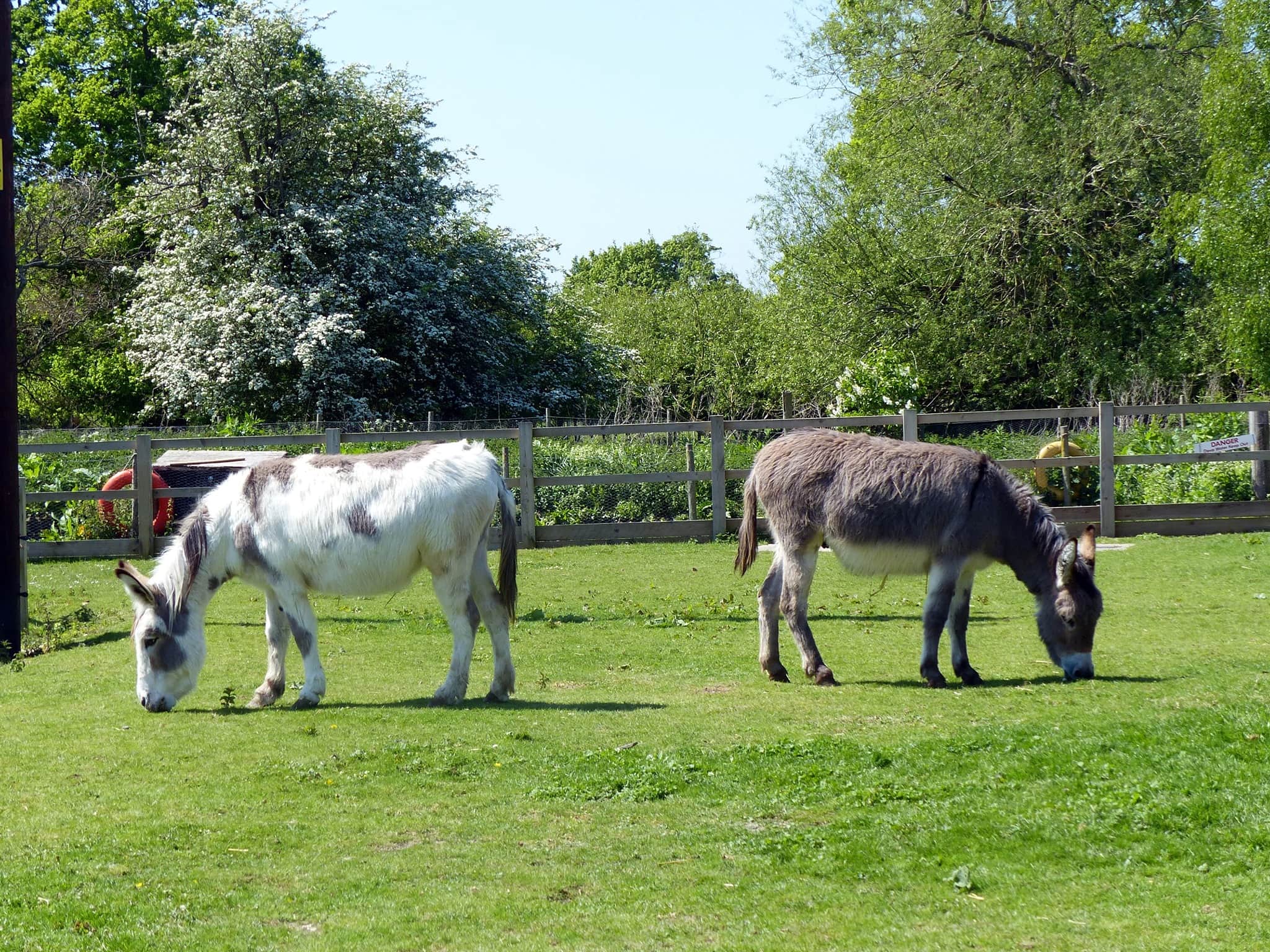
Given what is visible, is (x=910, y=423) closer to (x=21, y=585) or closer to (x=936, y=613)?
(x=936, y=613)

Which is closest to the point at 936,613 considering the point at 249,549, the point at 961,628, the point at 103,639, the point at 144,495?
the point at 961,628

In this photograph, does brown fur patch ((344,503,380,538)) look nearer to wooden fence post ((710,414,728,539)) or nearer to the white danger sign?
wooden fence post ((710,414,728,539))

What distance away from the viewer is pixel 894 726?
24.6 feet

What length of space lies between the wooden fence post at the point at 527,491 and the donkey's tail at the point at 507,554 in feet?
30.5

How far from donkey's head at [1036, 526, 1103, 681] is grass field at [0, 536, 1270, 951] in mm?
226

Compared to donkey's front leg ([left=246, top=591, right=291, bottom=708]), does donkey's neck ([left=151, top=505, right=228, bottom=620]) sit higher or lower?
higher

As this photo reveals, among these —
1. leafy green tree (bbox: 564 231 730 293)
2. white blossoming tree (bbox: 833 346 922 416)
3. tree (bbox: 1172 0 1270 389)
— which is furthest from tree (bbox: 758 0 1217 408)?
leafy green tree (bbox: 564 231 730 293)

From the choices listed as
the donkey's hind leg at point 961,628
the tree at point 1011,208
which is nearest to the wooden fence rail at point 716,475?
the donkey's hind leg at point 961,628

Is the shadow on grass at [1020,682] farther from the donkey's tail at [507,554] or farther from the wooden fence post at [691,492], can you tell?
the wooden fence post at [691,492]

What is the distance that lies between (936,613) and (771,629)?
1.15m

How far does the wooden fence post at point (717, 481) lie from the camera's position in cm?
1825

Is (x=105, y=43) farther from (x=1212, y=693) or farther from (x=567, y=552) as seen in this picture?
(x=1212, y=693)

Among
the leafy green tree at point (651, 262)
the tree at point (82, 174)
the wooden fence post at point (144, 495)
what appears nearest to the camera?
the wooden fence post at point (144, 495)

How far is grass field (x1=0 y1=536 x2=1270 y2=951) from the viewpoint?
4.65 meters
